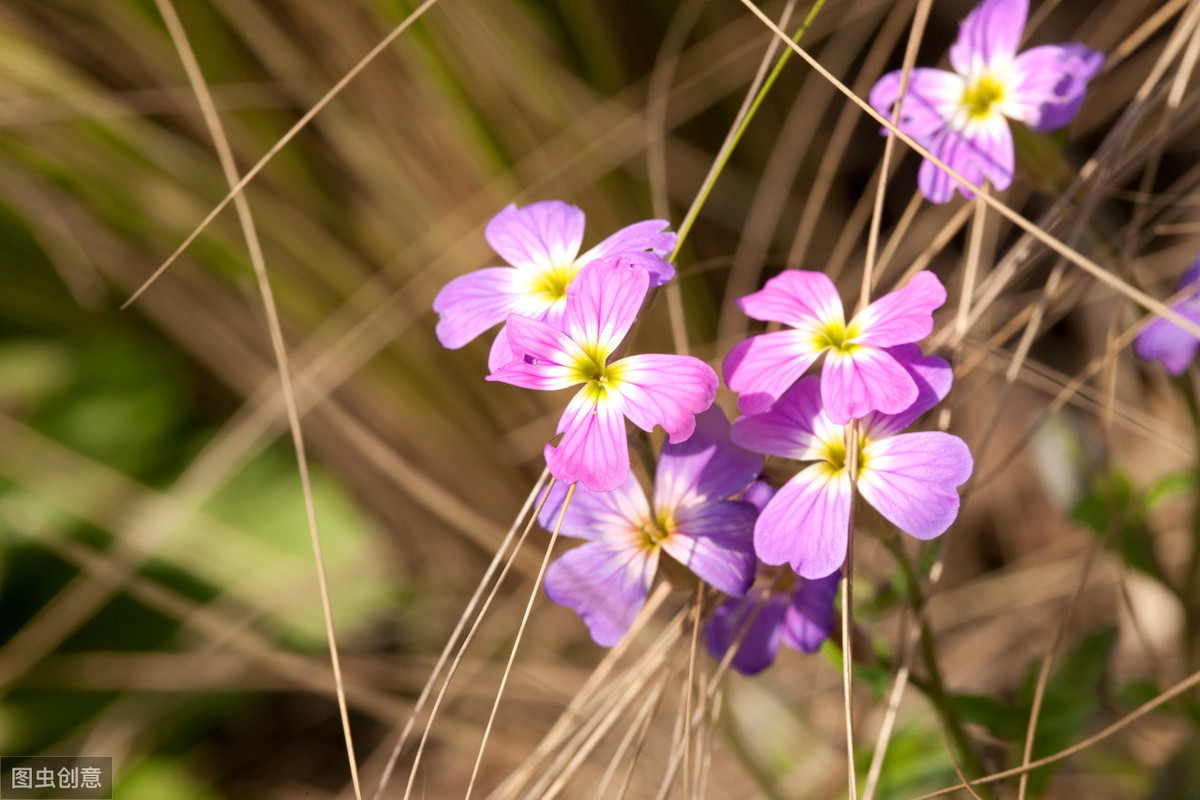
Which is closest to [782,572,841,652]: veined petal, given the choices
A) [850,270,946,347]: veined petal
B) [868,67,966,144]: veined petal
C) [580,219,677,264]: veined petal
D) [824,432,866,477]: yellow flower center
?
[824,432,866,477]: yellow flower center

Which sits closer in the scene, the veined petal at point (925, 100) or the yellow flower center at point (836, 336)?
the yellow flower center at point (836, 336)

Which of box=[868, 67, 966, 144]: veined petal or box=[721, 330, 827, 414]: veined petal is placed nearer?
box=[721, 330, 827, 414]: veined petal

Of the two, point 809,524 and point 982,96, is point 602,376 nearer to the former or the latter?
point 809,524

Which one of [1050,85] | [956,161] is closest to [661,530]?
[956,161]

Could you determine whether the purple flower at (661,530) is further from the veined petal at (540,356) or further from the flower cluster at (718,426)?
the veined petal at (540,356)

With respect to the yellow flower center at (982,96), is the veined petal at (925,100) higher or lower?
higher

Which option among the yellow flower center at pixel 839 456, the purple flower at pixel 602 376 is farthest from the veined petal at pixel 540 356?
the yellow flower center at pixel 839 456

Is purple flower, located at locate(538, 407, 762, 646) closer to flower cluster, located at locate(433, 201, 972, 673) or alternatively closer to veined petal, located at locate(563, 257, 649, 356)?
flower cluster, located at locate(433, 201, 972, 673)
